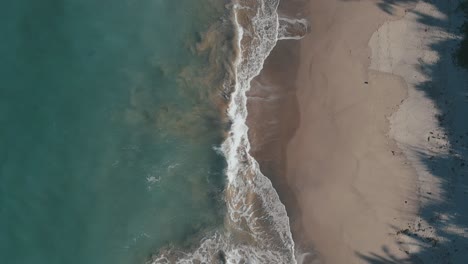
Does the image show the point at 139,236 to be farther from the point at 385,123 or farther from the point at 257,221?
the point at 385,123

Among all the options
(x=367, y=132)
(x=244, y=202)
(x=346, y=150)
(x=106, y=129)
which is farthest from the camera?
(x=367, y=132)

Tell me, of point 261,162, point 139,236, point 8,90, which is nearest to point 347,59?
point 261,162

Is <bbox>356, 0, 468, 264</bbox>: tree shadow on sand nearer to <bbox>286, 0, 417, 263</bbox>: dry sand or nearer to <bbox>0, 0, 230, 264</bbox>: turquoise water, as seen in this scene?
<bbox>286, 0, 417, 263</bbox>: dry sand

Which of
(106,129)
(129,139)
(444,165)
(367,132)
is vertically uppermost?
(106,129)

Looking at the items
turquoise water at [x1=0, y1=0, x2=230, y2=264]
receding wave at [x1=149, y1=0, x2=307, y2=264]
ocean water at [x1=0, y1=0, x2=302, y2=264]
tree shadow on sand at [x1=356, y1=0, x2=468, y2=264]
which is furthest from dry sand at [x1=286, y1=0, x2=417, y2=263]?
turquoise water at [x1=0, y1=0, x2=230, y2=264]

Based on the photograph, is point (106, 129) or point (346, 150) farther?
point (346, 150)

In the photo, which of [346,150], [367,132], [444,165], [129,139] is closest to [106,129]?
[129,139]

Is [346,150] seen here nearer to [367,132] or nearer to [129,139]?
[367,132]
